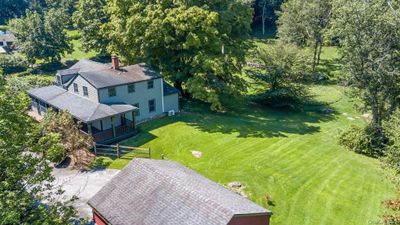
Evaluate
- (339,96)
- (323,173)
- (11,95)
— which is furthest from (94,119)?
(339,96)

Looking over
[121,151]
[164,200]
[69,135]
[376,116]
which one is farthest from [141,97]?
[376,116]

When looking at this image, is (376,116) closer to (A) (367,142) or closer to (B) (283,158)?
(A) (367,142)

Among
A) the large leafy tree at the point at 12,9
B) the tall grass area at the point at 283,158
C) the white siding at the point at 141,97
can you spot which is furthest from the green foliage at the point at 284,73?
the large leafy tree at the point at 12,9

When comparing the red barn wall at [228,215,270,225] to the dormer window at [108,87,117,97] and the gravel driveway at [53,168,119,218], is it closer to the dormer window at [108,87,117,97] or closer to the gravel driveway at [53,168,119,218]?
the gravel driveway at [53,168,119,218]

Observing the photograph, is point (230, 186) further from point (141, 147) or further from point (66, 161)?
point (66, 161)

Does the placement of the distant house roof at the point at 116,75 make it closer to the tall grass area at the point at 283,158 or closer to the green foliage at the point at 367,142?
the tall grass area at the point at 283,158

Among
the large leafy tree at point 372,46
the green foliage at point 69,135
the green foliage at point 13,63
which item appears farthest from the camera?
the green foliage at point 13,63
